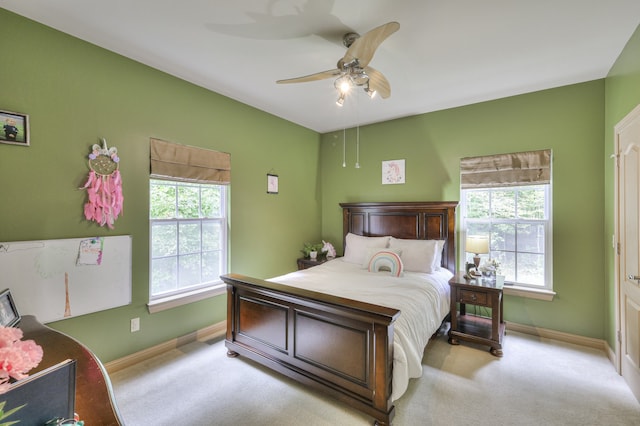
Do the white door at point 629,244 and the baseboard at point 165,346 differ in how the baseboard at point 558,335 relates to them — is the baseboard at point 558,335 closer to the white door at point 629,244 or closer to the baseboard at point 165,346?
the white door at point 629,244

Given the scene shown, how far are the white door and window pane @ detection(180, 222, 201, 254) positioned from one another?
376 centimetres

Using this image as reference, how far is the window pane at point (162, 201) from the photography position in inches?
108

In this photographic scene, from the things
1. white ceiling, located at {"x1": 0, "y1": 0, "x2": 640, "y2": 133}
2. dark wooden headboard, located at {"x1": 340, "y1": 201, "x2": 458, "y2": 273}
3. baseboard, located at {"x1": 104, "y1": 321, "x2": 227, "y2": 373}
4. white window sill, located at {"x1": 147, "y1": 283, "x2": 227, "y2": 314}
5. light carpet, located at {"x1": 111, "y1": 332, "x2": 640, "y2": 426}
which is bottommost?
light carpet, located at {"x1": 111, "y1": 332, "x2": 640, "y2": 426}

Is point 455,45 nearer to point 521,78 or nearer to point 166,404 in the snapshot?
point 521,78

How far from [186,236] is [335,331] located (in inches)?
75.7

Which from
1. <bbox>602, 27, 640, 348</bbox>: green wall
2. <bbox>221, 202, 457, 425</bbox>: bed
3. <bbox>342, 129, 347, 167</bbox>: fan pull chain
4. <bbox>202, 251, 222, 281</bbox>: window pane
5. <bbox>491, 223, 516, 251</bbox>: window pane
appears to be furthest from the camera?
<bbox>342, 129, 347, 167</bbox>: fan pull chain

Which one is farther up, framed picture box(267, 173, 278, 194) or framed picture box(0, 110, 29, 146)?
framed picture box(0, 110, 29, 146)

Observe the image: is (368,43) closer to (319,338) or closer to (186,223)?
(319,338)

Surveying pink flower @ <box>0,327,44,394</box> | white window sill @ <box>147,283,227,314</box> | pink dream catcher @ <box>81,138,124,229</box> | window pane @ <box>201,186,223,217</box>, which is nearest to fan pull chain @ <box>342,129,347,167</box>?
window pane @ <box>201,186,223,217</box>

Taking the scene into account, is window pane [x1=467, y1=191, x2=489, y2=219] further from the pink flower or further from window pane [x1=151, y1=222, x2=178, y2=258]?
the pink flower

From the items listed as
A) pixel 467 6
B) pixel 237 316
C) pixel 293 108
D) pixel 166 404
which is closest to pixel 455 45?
pixel 467 6

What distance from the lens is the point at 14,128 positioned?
1.95 meters

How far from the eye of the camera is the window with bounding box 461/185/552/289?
3111 millimetres

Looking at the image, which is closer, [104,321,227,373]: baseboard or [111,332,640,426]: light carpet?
[111,332,640,426]: light carpet
